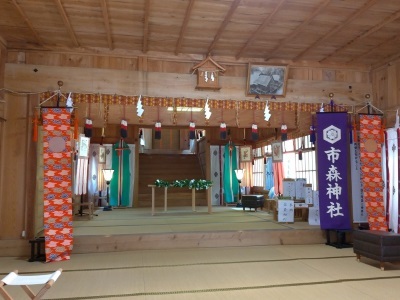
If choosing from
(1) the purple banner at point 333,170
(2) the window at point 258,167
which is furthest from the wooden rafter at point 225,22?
(2) the window at point 258,167

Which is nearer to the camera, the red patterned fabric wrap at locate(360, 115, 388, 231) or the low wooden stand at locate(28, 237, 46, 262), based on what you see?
the low wooden stand at locate(28, 237, 46, 262)

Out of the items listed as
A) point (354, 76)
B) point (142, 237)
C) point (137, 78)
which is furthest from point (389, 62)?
point (142, 237)

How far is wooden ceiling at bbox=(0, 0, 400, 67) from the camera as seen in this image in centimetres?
430

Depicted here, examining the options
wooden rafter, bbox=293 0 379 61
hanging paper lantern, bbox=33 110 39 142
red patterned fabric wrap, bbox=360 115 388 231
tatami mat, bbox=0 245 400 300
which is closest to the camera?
tatami mat, bbox=0 245 400 300

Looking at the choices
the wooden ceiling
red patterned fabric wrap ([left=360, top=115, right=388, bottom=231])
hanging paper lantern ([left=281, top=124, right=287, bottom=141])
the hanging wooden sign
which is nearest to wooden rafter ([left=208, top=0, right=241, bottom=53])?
the wooden ceiling

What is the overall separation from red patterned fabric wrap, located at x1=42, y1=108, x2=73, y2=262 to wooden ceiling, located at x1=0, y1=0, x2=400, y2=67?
1.23 m

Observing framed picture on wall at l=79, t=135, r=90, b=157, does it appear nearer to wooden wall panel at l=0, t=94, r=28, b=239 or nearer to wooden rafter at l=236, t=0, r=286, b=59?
wooden wall panel at l=0, t=94, r=28, b=239

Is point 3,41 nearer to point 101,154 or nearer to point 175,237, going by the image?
point 175,237

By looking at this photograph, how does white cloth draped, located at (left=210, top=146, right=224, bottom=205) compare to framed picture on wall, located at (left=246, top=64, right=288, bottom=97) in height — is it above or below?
below

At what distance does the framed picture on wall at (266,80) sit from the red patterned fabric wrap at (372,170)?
59.3 inches

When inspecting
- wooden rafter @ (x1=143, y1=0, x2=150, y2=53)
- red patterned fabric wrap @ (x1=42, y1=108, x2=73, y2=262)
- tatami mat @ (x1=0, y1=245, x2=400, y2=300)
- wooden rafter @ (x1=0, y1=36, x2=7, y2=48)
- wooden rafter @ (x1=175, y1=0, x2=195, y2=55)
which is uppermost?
wooden rafter @ (x1=175, y1=0, x2=195, y2=55)

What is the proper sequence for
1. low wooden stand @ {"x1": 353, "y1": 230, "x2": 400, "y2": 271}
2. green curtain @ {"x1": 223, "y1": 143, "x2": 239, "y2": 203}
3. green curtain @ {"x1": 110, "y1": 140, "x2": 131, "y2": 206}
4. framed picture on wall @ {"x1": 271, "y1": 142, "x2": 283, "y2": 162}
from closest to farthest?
low wooden stand @ {"x1": 353, "y1": 230, "x2": 400, "y2": 271}
framed picture on wall @ {"x1": 271, "y1": 142, "x2": 283, "y2": 162}
green curtain @ {"x1": 110, "y1": 140, "x2": 131, "y2": 206}
green curtain @ {"x1": 223, "y1": 143, "x2": 239, "y2": 203}

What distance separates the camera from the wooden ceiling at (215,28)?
14.1 ft

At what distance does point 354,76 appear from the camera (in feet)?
21.3
